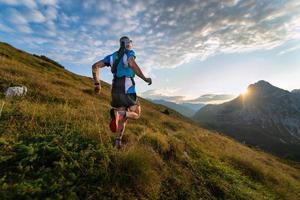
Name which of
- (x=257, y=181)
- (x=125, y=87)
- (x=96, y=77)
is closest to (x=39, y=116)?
(x=96, y=77)

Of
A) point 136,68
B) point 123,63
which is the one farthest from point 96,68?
point 136,68

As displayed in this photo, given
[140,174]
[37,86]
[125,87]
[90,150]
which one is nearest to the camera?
[140,174]

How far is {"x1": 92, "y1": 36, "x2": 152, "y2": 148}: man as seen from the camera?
6.66 meters

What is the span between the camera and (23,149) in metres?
5.38

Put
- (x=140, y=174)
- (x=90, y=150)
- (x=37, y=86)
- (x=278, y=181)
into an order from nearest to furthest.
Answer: (x=140, y=174) → (x=90, y=150) → (x=278, y=181) → (x=37, y=86)

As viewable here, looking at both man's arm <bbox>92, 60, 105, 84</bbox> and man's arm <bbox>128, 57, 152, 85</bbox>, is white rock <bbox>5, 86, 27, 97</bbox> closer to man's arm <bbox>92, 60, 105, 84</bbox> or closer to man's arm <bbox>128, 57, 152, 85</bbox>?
man's arm <bbox>92, 60, 105, 84</bbox>

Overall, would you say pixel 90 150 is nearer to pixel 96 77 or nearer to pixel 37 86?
pixel 96 77

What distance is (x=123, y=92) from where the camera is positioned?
6715mm

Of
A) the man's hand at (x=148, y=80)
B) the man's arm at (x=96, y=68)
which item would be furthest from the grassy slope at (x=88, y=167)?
the man's hand at (x=148, y=80)

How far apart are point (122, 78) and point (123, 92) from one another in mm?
355

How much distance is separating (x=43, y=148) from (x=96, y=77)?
7.04 feet

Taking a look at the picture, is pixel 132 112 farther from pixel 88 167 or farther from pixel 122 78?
pixel 88 167

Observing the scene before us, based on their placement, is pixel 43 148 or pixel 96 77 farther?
pixel 96 77

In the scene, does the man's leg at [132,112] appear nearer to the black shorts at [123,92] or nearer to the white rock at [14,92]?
the black shorts at [123,92]
